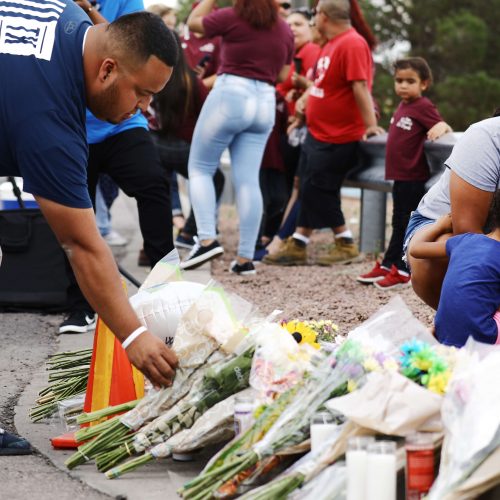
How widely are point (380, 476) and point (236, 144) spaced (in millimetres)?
5274

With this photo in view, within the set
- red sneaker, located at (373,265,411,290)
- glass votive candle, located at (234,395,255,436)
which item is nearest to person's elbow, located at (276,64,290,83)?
red sneaker, located at (373,265,411,290)

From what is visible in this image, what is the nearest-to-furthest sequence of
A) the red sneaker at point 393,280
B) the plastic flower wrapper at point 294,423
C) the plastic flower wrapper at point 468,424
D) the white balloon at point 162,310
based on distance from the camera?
the plastic flower wrapper at point 468,424 → the plastic flower wrapper at point 294,423 → the white balloon at point 162,310 → the red sneaker at point 393,280

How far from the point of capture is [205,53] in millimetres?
9680

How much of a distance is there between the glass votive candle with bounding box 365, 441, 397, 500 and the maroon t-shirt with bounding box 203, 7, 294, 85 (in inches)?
202

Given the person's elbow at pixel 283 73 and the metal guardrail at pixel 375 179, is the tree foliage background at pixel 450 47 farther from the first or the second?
the person's elbow at pixel 283 73

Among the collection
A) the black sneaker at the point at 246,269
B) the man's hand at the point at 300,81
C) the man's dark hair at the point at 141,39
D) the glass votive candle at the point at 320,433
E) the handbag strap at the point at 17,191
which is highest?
the man's dark hair at the point at 141,39

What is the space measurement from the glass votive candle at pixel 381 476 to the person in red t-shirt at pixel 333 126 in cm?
534

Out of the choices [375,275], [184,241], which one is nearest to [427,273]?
[375,275]

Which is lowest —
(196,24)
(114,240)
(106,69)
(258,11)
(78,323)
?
(114,240)

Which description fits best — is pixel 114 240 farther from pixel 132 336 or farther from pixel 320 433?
pixel 320 433

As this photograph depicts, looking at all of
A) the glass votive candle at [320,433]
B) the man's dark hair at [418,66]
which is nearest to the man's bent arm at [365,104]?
the man's dark hair at [418,66]

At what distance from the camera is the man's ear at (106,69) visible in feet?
12.7

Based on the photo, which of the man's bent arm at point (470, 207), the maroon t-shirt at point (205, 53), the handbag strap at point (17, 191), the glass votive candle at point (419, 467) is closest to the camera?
the glass votive candle at point (419, 467)

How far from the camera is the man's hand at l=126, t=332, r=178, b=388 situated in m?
3.80
